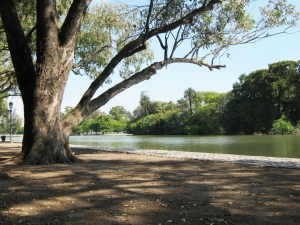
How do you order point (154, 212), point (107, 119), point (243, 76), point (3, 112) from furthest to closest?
point (107, 119) < point (243, 76) < point (3, 112) < point (154, 212)

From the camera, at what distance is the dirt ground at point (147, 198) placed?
3299 mm

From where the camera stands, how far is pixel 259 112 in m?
52.4

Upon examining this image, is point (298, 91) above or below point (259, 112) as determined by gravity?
above

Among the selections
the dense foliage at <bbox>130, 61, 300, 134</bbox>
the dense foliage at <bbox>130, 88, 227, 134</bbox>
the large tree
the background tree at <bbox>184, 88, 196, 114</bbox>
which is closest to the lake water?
the large tree

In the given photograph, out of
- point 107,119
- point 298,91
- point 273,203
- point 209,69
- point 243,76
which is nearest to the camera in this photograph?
point 273,203

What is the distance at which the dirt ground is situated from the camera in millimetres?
3299

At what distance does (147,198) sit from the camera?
411 cm

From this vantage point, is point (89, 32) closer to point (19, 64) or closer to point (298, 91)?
point (19, 64)

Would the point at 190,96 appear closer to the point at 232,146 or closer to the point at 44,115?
the point at 232,146

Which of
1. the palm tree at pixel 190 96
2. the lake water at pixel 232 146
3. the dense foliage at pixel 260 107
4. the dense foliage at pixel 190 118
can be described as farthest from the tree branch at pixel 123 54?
the palm tree at pixel 190 96

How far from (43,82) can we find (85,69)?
802 centimetres

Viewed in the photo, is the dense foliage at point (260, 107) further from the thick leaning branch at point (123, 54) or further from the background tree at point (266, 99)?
the thick leaning branch at point (123, 54)

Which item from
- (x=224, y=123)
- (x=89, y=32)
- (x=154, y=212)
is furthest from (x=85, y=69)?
Answer: (x=224, y=123)

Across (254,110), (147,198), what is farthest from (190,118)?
(147,198)
